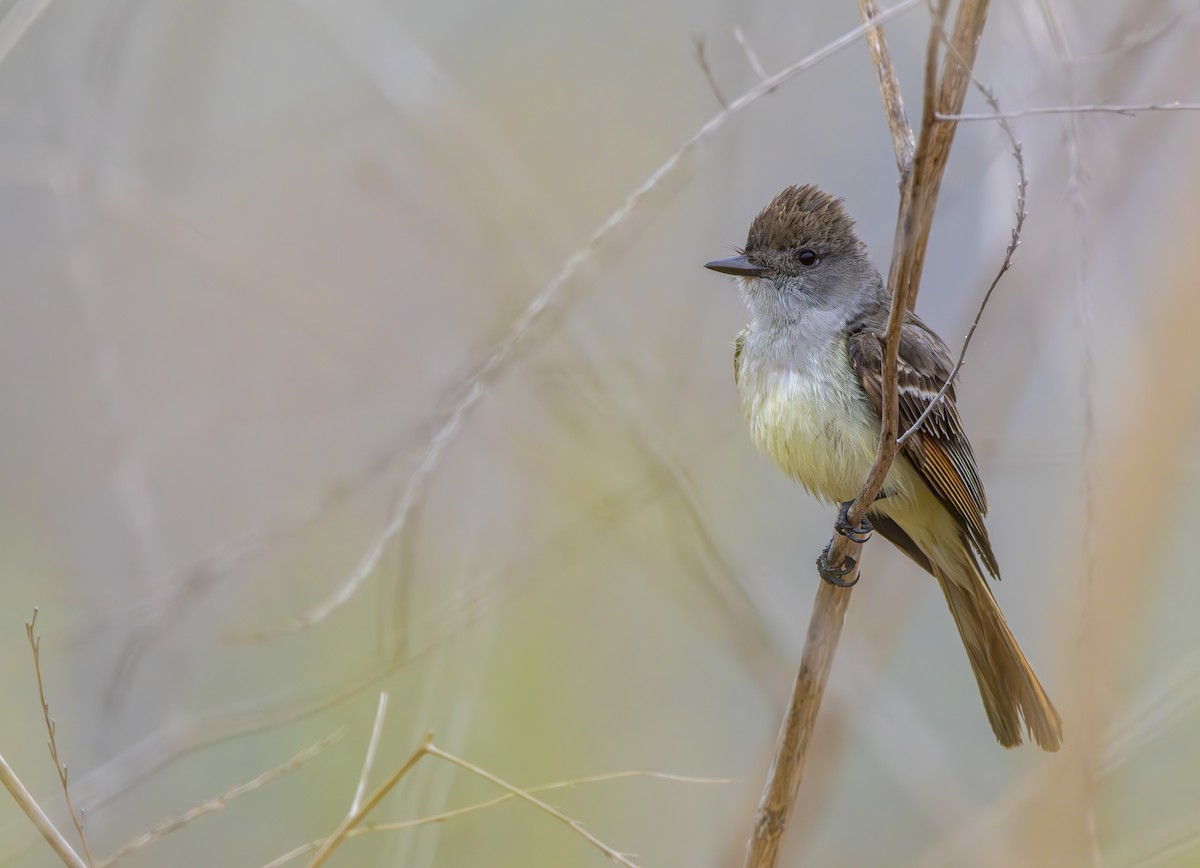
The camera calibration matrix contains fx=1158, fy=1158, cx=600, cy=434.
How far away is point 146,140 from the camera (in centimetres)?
354

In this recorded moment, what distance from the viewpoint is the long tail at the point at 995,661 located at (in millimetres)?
2549

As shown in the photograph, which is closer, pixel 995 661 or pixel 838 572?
pixel 838 572

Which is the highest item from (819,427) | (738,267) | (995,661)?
(738,267)

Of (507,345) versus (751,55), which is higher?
(751,55)

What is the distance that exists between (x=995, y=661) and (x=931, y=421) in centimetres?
57

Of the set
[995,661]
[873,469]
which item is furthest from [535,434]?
[873,469]

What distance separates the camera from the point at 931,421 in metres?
2.68

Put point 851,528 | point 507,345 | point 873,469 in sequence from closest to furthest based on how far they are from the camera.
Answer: point 873,469
point 507,345
point 851,528

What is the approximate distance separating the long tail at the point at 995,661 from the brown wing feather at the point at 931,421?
8cm

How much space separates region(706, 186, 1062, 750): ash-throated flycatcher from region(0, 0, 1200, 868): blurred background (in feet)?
0.48

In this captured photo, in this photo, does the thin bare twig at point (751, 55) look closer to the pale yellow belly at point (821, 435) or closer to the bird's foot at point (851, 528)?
the pale yellow belly at point (821, 435)

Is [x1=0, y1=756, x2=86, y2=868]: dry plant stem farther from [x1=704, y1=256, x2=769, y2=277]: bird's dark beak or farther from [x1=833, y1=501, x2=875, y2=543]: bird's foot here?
[x1=704, y1=256, x2=769, y2=277]: bird's dark beak

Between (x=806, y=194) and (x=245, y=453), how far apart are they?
96.3 inches

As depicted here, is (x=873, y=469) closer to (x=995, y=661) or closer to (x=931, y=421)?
(x=931, y=421)
